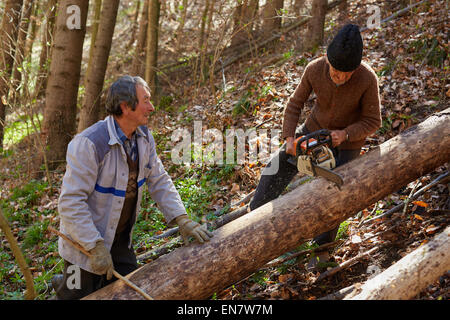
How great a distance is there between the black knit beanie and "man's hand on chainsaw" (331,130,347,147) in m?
0.61

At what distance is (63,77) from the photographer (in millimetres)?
8117

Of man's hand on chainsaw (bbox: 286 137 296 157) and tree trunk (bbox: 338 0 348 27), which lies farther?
tree trunk (bbox: 338 0 348 27)

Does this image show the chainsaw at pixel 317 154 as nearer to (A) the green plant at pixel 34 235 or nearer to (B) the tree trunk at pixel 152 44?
(A) the green plant at pixel 34 235

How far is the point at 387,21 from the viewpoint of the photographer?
8391 mm

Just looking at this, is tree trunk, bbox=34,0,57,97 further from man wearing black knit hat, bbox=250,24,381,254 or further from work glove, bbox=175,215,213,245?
work glove, bbox=175,215,213,245

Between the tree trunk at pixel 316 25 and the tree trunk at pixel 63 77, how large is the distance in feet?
16.1

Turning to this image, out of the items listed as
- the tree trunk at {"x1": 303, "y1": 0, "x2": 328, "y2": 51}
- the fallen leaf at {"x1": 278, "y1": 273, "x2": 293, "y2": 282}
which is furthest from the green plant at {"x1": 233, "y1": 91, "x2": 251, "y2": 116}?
the fallen leaf at {"x1": 278, "y1": 273, "x2": 293, "y2": 282}

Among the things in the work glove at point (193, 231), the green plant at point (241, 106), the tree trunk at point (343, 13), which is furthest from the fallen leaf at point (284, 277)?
the tree trunk at point (343, 13)

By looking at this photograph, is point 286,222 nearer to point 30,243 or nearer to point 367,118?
point 367,118

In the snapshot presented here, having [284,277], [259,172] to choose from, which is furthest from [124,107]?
[259,172]

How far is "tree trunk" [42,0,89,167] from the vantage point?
26.1 feet

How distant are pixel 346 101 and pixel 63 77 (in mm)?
6371
